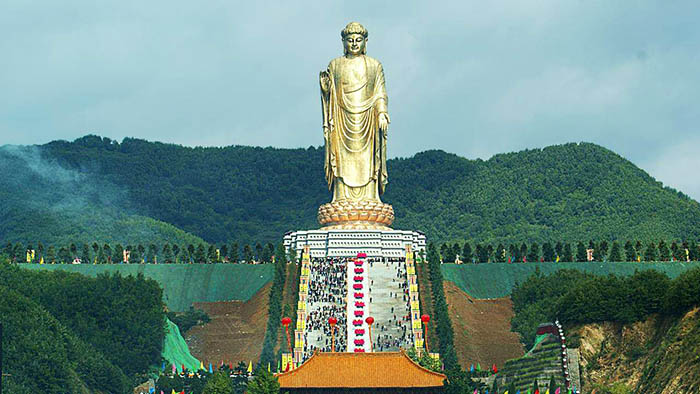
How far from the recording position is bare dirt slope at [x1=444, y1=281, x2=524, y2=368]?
156 feet

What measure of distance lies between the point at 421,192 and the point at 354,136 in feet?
139

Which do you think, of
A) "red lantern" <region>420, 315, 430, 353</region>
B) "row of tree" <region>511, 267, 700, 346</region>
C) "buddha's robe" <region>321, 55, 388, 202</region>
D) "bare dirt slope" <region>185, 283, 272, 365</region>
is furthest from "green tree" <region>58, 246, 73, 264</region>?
"row of tree" <region>511, 267, 700, 346</region>

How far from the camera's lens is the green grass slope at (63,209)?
8669 cm

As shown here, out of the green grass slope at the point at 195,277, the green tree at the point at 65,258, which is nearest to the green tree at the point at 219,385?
the green grass slope at the point at 195,277

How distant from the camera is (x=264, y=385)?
39938mm

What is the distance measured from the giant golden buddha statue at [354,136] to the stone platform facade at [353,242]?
1.34 meters

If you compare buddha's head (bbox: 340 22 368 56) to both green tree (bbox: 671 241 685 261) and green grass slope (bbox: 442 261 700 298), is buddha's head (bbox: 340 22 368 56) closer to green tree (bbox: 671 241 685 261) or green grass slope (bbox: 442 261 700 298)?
green grass slope (bbox: 442 261 700 298)

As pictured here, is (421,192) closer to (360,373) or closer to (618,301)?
(618,301)

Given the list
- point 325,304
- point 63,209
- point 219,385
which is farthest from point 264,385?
point 63,209

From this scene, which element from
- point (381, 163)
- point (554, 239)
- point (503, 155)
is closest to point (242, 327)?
point (381, 163)

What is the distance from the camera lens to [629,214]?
85188 mm

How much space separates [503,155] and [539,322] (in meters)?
51.6

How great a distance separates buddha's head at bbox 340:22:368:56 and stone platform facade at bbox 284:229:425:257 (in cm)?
801

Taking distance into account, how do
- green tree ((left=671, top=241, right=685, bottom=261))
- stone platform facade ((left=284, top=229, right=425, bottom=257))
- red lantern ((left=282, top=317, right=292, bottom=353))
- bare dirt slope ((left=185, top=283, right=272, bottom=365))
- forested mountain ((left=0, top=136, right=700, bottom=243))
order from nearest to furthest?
red lantern ((left=282, top=317, right=292, bottom=353)) < bare dirt slope ((left=185, top=283, right=272, bottom=365)) < stone platform facade ((left=284, top=229, right=425, bottom=257)) < green tree ((left=671, top=241, right=685, bottom=261)) < forested mountain ((left=0, top=136, right=700, bottom=243))
